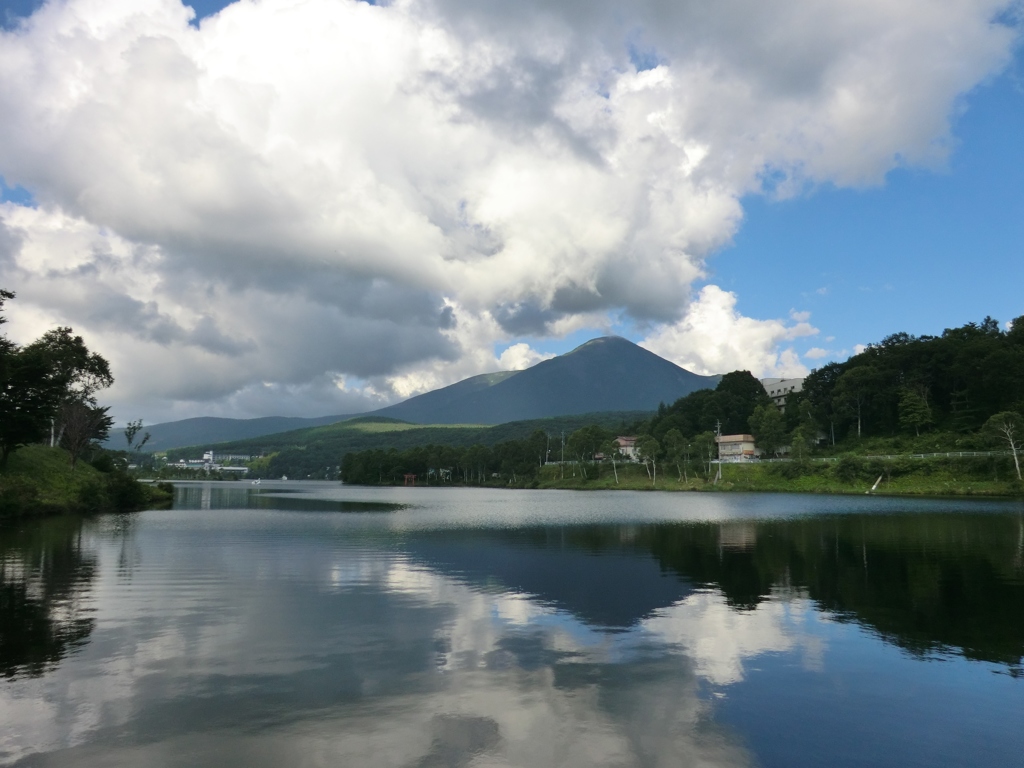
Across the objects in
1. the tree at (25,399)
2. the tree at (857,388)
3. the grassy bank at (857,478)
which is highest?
the tree at (857,388)

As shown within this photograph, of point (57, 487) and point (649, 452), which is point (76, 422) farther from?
point (649, 452)

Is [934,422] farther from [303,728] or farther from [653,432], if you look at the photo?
[303,728]

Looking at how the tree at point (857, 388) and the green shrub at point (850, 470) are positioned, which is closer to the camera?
the green shrub at point (850, 470)

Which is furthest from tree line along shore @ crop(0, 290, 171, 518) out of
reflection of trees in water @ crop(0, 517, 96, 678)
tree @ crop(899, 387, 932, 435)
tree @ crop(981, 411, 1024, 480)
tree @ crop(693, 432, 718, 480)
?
tree @ crop(899, 387, 932, 435)

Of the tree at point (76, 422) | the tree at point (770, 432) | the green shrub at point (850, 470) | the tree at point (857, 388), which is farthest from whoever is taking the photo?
the tree at point (770, 432)

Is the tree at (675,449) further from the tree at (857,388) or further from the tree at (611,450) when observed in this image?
the tree at (857,388)

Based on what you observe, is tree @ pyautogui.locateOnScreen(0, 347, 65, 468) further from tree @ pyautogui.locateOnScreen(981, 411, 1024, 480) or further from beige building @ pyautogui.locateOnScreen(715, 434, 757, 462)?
beige building @ pyautogui.locateOnScreen(715, 434, 757, 462)

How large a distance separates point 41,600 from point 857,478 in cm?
11038

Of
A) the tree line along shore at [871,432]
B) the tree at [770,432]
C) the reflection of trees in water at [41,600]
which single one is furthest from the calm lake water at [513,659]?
the tree at [770,432]

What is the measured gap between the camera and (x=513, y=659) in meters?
16.1

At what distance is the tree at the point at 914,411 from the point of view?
119562 mm

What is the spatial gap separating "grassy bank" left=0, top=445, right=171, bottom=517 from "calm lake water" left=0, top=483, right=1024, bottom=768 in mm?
21759

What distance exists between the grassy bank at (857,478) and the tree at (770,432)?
13.2 m

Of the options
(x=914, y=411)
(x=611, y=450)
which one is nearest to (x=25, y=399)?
(x=611, y=450)
